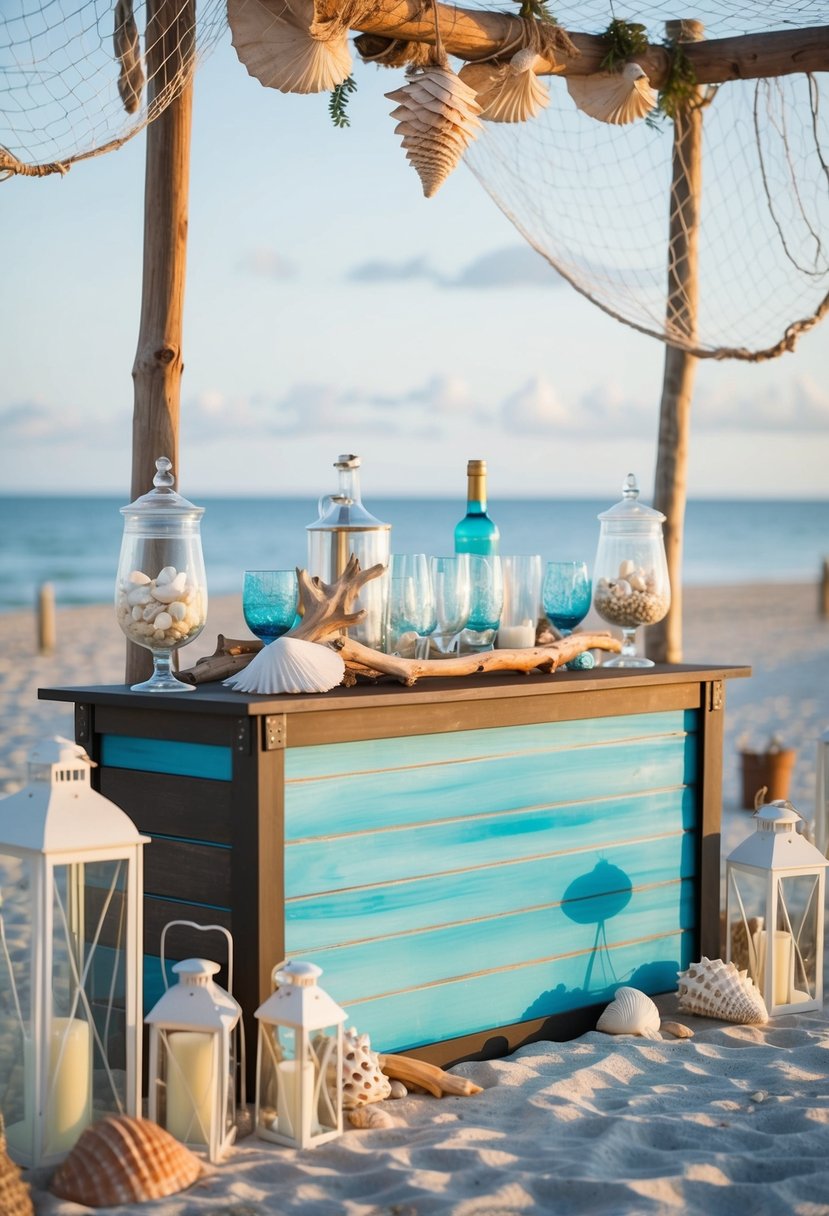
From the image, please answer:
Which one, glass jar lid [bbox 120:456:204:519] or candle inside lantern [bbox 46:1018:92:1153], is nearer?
candle inside lantern [bbox 46:1018:92:1153]

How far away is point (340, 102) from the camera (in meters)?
3.64

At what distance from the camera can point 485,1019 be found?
3.00 metres

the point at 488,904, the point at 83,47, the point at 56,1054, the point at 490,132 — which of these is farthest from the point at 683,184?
the point at 56,1054

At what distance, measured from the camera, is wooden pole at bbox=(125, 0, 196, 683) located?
3.29 metres

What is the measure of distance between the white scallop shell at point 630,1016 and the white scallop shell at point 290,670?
1.03 meters

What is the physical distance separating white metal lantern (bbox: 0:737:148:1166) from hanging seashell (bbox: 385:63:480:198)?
5.45ft

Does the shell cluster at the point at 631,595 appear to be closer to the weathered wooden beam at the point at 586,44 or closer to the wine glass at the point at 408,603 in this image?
the wine glass at the point at 408,603

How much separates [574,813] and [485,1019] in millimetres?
481

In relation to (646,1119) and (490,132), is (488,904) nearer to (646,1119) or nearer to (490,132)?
(646,1119)

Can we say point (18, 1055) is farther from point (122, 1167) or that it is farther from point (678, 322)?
point (678, 322)

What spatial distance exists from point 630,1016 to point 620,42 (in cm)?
252

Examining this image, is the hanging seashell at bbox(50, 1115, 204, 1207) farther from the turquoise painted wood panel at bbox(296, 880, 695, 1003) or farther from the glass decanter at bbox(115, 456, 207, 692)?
the glass decanter at bbox(115, 456, 207, 692)

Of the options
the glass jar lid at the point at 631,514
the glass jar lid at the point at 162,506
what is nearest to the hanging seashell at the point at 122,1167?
the glass jar lid at the point at 162,506

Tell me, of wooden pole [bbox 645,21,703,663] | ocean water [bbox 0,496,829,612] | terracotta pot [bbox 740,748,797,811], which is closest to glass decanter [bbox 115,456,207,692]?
wooden pole [bbox 645,21,703,663]
